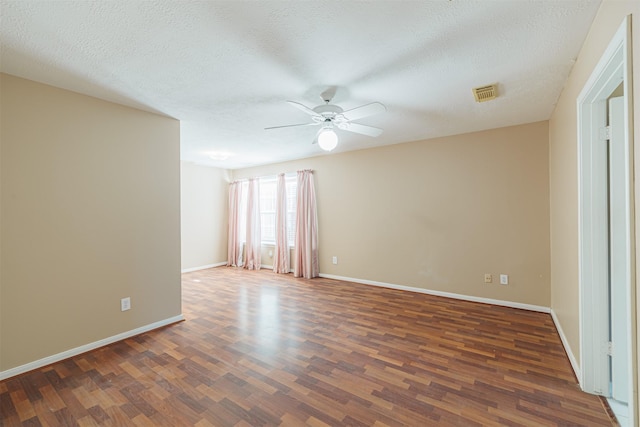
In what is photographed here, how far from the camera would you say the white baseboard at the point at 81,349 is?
2122 millimetres

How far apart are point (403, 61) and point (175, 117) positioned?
101 inches

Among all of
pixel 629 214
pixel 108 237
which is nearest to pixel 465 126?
pixel 629 214

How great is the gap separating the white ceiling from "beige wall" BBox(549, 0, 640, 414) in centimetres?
15

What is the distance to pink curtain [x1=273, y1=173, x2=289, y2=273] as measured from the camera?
564 centimetres

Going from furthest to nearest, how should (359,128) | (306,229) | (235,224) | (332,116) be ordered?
1. (235,224)
2. (306,229)
3. (359,128)
4. (332,116)

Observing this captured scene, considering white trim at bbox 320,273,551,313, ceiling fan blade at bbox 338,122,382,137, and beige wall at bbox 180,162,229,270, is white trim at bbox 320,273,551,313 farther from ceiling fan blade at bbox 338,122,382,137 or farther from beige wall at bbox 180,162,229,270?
beige wall at bbox 180,162,229,270

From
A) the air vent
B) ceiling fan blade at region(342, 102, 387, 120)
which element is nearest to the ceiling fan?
ceiling fan blade at region(342, 102, 387, 120)

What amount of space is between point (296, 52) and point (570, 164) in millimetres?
2344

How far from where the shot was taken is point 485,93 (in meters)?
2.52

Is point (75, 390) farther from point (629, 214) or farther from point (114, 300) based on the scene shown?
point (629, 214)

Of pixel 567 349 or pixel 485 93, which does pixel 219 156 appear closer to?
pixel 485 93

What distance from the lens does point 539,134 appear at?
334cm

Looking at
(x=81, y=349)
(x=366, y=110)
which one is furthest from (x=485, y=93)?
(x=81, y=349)

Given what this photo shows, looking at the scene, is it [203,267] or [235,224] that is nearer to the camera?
[203,267]
